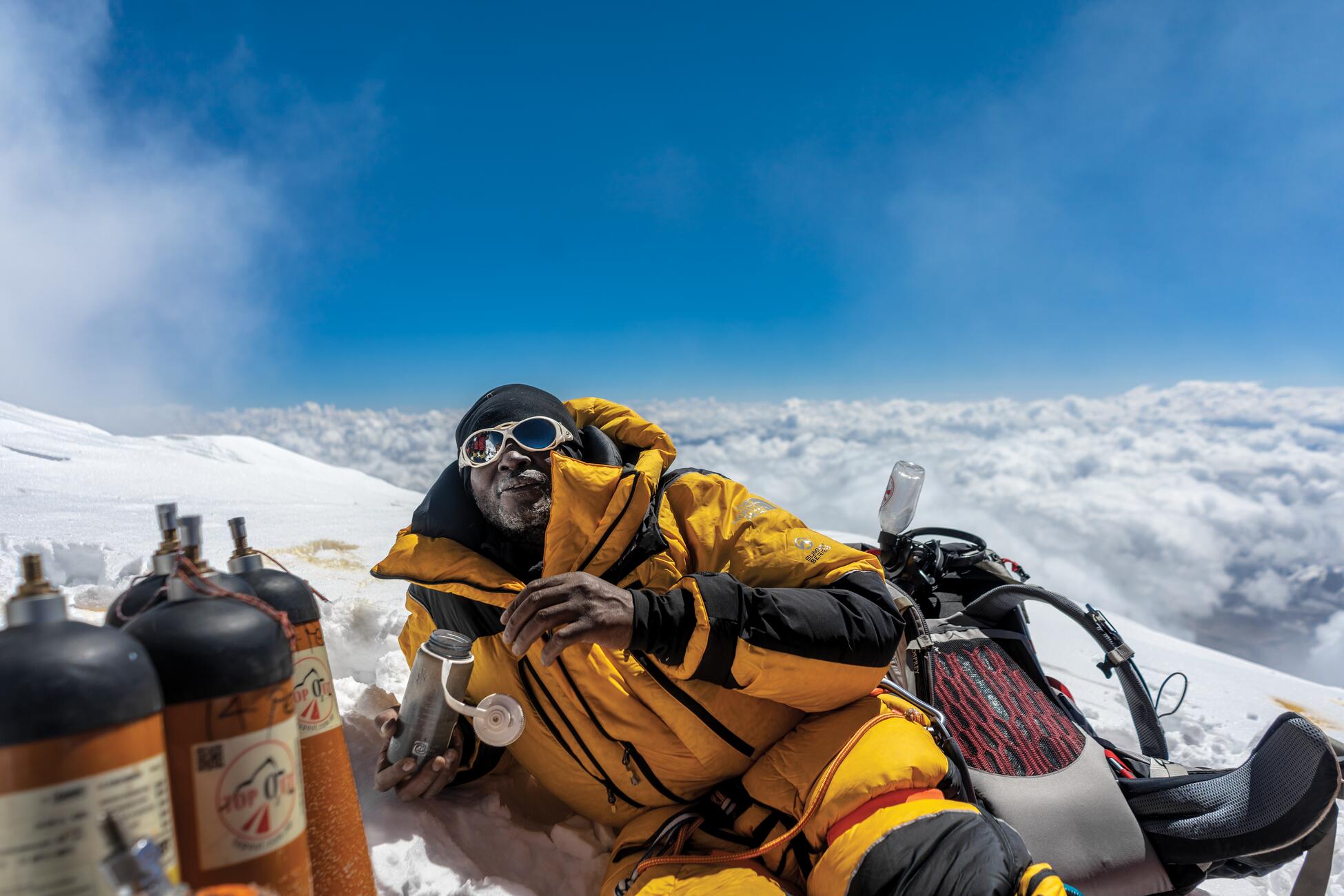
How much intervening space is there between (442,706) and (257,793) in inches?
53.1

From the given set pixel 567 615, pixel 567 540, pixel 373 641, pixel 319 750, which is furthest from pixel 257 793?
pixel 373 641

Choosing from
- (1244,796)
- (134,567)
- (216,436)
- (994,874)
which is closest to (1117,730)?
(1244,796)

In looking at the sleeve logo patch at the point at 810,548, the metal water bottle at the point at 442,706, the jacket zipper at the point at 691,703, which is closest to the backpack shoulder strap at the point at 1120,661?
the sleeve logo patch at the point at 810,548

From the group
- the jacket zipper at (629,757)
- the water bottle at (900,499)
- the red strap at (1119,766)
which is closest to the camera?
the jacket zipper at (629,757)

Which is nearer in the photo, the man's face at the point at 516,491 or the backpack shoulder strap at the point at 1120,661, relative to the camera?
the man's face at the point at 516,491

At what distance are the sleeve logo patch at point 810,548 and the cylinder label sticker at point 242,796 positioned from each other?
1797 mm

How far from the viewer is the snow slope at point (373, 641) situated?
94.7 inches

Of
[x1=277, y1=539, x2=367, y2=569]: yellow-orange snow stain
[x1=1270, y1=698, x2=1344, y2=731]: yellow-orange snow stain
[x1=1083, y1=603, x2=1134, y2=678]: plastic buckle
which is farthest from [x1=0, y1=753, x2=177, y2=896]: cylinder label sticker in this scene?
[x1=1270, y1=698, x2=1344, y2=731]: yellow-orange snow stain

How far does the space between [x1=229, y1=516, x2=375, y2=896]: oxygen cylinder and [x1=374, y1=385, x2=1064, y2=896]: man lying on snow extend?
20.8 inches

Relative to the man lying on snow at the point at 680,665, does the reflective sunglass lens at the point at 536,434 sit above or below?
above

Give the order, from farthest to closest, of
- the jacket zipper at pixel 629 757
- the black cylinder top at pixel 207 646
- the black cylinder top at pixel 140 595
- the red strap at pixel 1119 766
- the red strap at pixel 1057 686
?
the red strap at pixel 1057 686 → the red strap at pixel 1119 766 → the jacket zipper at pixel 629 757 → the black cylinder top at pixel 140 595 → the black cylinder top at pixel 207 646

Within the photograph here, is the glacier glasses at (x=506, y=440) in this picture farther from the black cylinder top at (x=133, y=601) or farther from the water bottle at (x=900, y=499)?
the water bottle at (x=900, y=499)

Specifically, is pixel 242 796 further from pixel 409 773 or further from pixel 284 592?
pixel 409 773

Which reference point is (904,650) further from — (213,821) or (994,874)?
(213,821)
